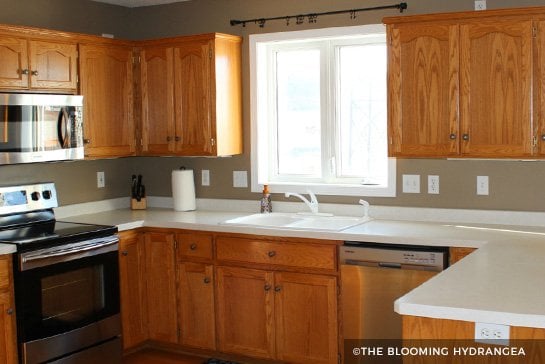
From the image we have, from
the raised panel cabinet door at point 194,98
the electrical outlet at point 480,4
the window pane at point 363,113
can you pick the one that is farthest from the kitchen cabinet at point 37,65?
the electrical outlet at point 480,4

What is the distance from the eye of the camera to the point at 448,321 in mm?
2346

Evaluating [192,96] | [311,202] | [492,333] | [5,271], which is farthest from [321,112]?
[492,333]

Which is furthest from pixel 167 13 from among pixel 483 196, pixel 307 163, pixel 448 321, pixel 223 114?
pixel 448 321

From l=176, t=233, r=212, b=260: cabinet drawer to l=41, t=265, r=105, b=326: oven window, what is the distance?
528 mm

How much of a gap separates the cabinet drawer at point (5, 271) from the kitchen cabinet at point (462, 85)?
6.96ft

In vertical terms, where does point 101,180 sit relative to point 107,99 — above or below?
below

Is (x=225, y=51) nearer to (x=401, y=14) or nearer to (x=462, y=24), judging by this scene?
(x=401, y=14)

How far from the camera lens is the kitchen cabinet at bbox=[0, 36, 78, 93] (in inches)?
163

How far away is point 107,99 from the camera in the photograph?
190 inches

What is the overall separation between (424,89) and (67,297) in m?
2.26

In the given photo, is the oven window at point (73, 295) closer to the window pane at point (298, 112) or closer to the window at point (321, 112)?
the window at point (321, 112)

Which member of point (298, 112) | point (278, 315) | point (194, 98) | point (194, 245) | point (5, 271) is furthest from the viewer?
point (298, 112)

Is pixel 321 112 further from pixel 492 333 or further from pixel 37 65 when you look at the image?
pixel 492 333

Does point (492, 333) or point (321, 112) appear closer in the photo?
point (492, 333)
